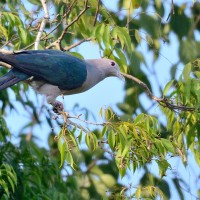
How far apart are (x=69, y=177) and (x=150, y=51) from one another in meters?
1.40

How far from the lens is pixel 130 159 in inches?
215

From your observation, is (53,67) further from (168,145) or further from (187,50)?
(187,50)

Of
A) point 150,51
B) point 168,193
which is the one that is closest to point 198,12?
point 150,51

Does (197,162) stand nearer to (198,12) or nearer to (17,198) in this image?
(17,198)

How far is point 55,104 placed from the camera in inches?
239

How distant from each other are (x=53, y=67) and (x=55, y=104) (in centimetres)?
29

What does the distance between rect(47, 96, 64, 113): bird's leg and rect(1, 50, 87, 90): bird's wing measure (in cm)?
14

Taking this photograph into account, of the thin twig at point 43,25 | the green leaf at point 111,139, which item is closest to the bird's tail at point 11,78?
the thin twig at point 43,25

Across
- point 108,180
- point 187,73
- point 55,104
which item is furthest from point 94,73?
point 108,180

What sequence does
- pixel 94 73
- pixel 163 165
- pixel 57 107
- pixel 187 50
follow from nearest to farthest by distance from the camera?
pixel 163 165
pixel 57 107
pixel 94 73
pixel 187 50

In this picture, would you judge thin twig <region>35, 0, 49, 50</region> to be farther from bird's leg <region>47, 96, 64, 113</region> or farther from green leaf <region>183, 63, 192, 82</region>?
green leaf <region>183, 63, 192, 82</region>

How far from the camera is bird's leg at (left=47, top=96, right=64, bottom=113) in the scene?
5.87 metres

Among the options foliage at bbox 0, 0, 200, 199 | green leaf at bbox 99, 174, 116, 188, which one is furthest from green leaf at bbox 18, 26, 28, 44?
green leaf at bbox 99, 174, 116, 188

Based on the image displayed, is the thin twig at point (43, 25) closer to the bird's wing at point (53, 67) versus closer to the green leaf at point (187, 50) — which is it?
the bird's wing at point (53, 67)
